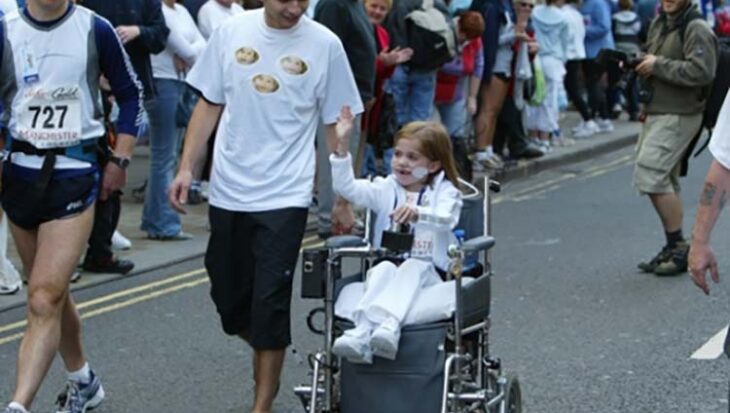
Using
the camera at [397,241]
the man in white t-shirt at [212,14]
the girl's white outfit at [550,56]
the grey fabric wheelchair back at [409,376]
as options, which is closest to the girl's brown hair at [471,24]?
the man in white t-shirt at [212,14]

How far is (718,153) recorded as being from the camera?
5.50 metres

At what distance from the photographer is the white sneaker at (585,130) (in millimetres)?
21016

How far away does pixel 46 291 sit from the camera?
6.79 m

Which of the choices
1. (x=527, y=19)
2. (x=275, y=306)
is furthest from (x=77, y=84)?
(x=527, y=19)

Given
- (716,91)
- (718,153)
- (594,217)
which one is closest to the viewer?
(718,153)

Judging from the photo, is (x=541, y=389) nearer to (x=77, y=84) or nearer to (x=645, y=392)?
Result: (x=645, y=392)

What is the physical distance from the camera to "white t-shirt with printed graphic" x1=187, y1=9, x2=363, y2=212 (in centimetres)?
709

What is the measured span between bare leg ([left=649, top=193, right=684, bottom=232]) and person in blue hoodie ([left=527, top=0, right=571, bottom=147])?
A: 7422 millimetres

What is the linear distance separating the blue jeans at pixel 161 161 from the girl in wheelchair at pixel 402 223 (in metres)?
5.60

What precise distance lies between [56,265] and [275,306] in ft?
2.89

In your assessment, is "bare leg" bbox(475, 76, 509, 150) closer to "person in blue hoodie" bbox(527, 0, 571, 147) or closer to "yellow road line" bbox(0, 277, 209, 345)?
"person in blue hoodie" bbox(527, 0, 571, 147)

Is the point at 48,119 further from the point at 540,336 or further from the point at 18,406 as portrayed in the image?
the point at 540,336

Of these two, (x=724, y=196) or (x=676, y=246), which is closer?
(x=724, y=196)

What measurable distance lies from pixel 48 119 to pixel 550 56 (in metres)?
12.6
